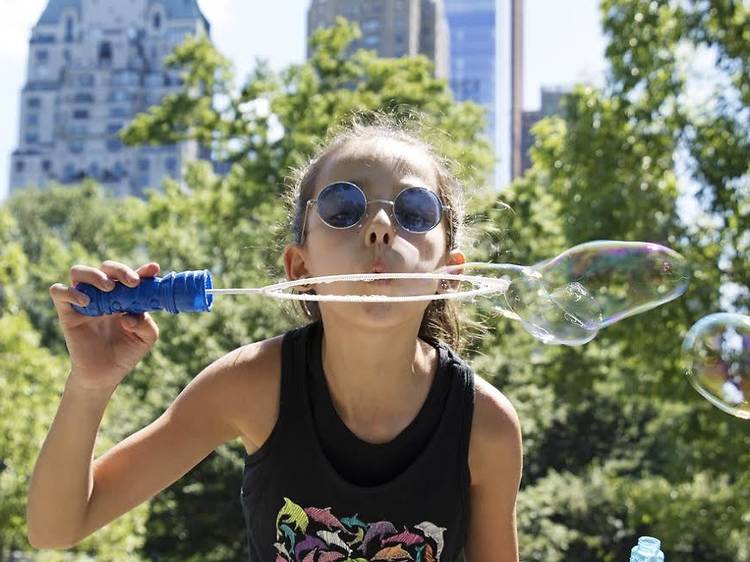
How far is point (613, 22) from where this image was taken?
9.07 meters

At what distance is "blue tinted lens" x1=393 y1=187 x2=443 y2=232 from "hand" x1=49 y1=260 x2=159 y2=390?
1.50ft

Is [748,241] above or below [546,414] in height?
above

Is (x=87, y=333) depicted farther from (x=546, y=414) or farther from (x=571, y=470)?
(x=571, y=470)

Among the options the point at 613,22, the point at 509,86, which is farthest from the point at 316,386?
the point at 509,86

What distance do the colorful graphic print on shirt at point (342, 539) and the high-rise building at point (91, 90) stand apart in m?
74.8

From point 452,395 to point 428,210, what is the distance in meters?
0.38

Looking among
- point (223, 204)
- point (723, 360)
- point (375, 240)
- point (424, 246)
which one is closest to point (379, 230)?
point (375, 240)

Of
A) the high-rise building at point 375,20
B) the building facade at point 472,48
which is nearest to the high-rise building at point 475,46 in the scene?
the building facade at point 472,48

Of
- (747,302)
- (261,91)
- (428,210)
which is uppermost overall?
(261,91)

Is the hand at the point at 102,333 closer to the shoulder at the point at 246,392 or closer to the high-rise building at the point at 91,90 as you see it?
the shoulder at the point at 246,392

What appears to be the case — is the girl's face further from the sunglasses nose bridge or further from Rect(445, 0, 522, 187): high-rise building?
Rect(445, 0, 522, 187): high-rise building

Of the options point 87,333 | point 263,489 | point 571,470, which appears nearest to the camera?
point 87,333

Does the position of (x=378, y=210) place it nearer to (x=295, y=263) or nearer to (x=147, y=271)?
(x=295, y=263)

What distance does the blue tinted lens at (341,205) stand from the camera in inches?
74.8
